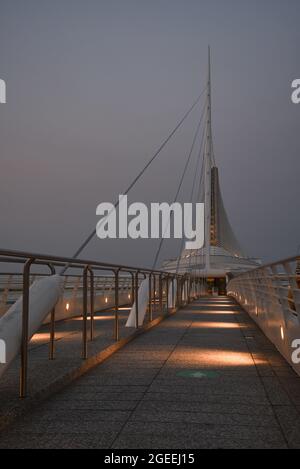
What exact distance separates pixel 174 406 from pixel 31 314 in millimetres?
1274

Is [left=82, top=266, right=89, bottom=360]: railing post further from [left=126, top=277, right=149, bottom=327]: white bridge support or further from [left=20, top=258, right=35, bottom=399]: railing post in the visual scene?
[left=126, top=277, right=149, bottom=327]: white bridge support

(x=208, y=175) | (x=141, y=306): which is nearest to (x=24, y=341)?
(x=141, y=306)

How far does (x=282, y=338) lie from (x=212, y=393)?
2126 millimetres

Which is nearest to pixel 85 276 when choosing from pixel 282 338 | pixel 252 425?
pixel 282 338

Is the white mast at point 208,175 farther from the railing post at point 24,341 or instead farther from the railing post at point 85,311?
the railing post at point 24,341

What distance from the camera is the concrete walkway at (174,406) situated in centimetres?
320

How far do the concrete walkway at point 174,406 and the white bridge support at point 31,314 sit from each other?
0.48m

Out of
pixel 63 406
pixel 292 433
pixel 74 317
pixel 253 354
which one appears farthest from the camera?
pixel 74 317

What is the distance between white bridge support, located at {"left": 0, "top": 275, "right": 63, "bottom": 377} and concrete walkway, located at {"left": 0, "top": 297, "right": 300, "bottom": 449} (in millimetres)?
484

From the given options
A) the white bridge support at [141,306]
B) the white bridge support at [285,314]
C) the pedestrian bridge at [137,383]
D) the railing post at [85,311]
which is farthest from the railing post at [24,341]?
the white bridge support at [141,306]

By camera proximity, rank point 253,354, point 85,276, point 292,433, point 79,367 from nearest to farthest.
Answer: point 292,433
point 79,367
point 85,276
point 253,354

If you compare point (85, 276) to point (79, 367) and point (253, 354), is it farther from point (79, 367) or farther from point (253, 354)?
point (253, 354)

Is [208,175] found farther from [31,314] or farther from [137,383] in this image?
[31,314]
